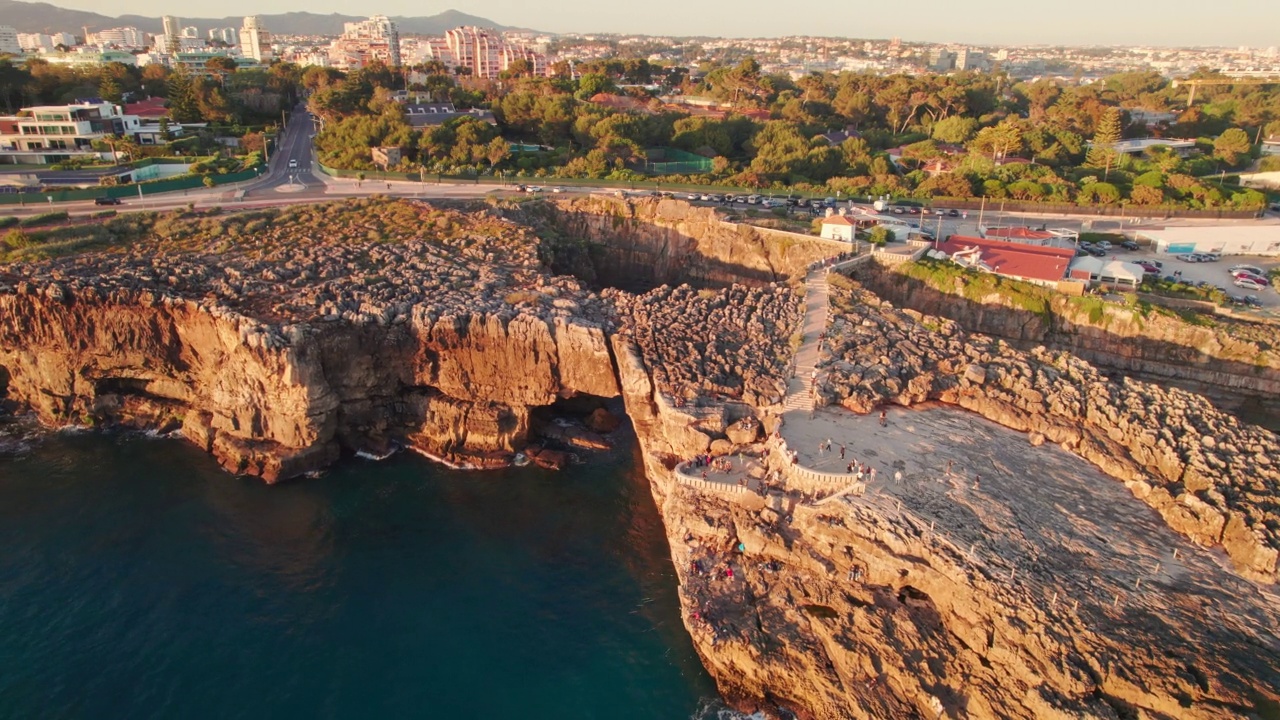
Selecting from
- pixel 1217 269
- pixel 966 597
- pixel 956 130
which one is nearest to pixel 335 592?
pixel 966 597

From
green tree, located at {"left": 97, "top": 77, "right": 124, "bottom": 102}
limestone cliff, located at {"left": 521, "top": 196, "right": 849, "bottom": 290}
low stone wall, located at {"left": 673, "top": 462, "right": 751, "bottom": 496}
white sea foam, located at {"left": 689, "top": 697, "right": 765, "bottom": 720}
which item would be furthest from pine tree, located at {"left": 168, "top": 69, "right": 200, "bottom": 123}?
white sea foam, located at {"left": 689, "top": 697, "right": 765, "bottom": 720}

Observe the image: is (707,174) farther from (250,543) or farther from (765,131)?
(250,543)

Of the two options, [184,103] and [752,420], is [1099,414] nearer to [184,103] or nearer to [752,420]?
[752,420]

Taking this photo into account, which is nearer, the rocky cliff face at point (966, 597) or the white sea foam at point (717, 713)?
the rocky cliff face at point (966, 597)

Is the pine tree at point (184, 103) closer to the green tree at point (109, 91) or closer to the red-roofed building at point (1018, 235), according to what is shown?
the green tree at point (109, 91)

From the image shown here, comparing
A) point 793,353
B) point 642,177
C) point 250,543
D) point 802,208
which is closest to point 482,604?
point 250,543

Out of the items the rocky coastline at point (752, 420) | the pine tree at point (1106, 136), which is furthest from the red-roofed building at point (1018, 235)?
the pine tree at point (1106, 136)
